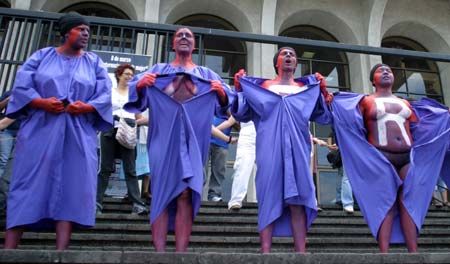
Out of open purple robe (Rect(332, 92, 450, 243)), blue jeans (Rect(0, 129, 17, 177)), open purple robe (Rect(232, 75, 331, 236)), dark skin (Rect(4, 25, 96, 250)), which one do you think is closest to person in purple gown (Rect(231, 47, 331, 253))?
open purple robe (Rect(232, 75, 331, 236))

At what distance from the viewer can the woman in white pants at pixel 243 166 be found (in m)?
5.74

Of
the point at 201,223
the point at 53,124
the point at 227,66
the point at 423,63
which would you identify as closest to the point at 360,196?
the point at 201,223

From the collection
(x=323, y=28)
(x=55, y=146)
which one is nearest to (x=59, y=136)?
(x=55, y=146)

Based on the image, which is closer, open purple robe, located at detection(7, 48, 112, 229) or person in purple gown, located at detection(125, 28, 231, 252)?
open purple robe, located at detection(7, 48, 112, 229)

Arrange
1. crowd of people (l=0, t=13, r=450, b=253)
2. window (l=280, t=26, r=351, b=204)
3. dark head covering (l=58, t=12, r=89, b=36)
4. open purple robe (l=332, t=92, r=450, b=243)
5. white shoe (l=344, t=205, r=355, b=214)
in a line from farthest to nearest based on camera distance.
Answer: window (l=280, t=26, r=351, b=204) → white shoe (l=344, t=205, r=355, b=214) → open purple robe (l=332, t=92, r=450, b=243) → dark head covering (l=58, t=12, r=89, b=36) → crowd of people (l=0, t=13, r=450, b=253)

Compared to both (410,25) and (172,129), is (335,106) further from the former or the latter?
(410,25)

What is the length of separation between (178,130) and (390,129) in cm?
207

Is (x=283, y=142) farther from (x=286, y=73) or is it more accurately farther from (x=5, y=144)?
(x=5, y=144)

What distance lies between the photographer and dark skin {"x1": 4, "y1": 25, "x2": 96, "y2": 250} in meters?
3.41

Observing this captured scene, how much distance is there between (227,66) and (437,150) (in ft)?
22.8

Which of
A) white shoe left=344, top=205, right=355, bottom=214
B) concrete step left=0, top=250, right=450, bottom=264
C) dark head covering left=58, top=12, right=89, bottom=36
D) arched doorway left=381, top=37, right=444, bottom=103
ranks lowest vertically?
concrete step left=0, top=250, right=450, bottom=264

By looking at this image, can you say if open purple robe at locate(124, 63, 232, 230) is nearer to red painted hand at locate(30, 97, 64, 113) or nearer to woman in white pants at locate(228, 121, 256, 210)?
red painted hand at locate(30, 97, 64, 113)

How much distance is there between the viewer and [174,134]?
383 cm

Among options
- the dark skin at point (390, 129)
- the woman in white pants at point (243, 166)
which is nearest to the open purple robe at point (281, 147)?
the dark skin at point (390, 129)
